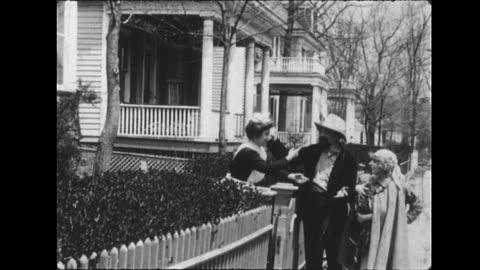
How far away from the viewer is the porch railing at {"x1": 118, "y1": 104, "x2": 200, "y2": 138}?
14.3 ft

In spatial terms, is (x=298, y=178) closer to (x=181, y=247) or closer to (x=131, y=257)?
(x=181, y=247)

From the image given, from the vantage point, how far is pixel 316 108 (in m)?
4.36

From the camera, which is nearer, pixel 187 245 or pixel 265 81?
pixel 187 245

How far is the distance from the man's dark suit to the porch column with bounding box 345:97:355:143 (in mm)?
143

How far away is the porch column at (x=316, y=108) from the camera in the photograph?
4.00 meters

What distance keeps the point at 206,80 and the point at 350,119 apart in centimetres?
153

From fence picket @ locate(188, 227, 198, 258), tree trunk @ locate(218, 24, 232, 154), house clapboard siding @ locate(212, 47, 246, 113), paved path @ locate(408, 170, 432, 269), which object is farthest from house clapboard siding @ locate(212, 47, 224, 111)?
fence picket @ locate(188, 227, 198, 258)

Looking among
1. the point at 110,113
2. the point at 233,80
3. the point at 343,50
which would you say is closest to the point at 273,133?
the point at 343,50

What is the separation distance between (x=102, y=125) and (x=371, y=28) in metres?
1.87

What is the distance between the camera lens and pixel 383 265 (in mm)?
4113

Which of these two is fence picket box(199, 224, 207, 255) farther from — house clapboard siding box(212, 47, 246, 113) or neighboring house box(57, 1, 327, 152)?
house clapboard siding box(212, 47, 246, 113)

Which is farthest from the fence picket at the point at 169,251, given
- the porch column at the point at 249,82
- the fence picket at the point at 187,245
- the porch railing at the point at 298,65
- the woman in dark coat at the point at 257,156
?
the porch column at the point at 249,82

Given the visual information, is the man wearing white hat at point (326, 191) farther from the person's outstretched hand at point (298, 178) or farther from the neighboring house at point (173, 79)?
the neighboring house at point (173, 79)
